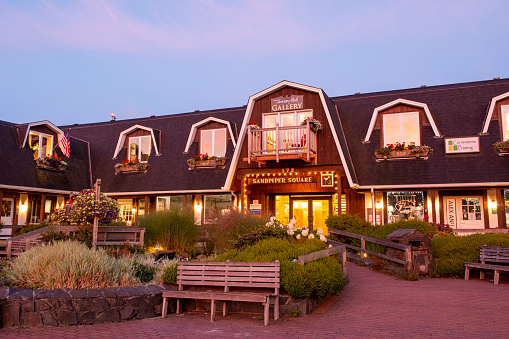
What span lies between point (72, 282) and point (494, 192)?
1478cm

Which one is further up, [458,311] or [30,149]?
[30,149]

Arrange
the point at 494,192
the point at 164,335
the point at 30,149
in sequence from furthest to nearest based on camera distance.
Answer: the point at 30,149
the point at 494,192
the point at 164,335

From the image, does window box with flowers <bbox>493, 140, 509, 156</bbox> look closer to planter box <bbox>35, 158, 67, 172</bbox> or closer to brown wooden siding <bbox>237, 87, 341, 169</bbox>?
brown wooden siding <bbox>237, 87, 341, 169</bbox>

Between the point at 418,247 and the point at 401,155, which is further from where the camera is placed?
the point at 401,155

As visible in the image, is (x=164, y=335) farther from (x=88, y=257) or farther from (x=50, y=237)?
(x=50, y=237)

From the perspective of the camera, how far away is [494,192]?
→ 16.5m

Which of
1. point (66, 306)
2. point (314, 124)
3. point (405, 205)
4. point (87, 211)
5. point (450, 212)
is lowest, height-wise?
point (66, 306)

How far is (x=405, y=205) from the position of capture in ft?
57.3

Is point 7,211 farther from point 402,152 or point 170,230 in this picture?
point 402,152

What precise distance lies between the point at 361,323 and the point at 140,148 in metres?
17.2

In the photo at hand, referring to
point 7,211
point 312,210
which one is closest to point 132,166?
point 7,211

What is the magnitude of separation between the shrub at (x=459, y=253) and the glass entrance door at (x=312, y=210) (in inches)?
281

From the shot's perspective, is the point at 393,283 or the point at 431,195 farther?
the point at 431,195

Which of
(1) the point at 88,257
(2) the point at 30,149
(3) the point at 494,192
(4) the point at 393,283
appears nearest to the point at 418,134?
(3) the point at 494,192
